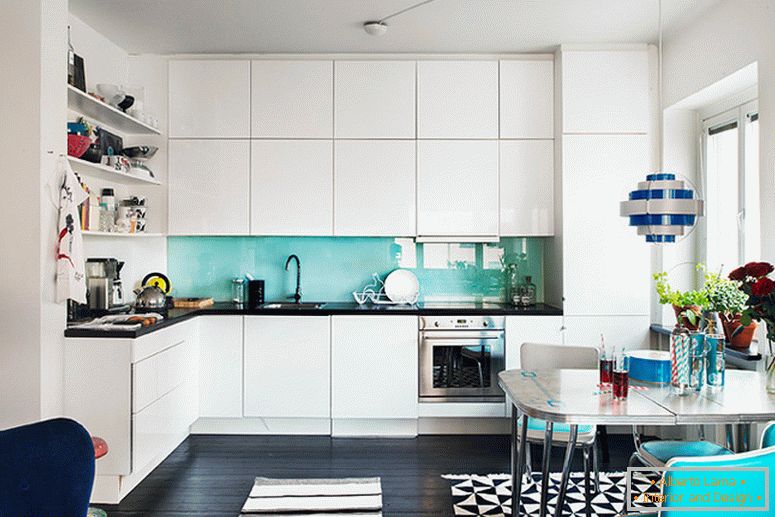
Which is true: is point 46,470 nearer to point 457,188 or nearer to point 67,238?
point 67,238

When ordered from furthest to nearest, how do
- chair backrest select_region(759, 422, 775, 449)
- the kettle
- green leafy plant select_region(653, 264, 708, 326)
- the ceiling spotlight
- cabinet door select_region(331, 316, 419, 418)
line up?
cabinet door select_region(331, 316, 419, 418), the kettle, the ceiling spotlight, green leafy plant select_region(653, 264, 708, 326), chair backrest select_region(759, 422, 775, 449)

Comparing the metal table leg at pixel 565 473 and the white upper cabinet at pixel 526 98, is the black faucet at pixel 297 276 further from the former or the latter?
the metal table leg at pixel 565 473

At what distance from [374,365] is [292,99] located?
1.95 meters

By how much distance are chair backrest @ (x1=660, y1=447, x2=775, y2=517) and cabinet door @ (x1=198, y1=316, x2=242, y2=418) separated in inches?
129

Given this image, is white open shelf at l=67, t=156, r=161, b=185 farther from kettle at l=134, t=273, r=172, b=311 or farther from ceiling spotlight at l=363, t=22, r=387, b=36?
ceiling spotlight at l=363, t=22, r=387, b=36

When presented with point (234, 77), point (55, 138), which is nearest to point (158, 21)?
point (234, 77)

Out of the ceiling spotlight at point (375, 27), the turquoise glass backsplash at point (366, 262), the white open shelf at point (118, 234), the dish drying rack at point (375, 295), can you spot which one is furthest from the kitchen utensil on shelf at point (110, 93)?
the dish drying rack at point (375, 295)

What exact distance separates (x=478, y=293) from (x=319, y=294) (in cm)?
121

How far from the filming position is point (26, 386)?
10.2 feet

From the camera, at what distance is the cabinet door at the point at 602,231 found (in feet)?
14.6

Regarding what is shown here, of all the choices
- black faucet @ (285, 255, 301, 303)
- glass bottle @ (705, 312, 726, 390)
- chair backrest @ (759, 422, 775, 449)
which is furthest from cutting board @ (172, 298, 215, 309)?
chair backrest @ (759, 422, 775, 449)

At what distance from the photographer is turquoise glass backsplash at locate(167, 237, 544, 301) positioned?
16.4ft

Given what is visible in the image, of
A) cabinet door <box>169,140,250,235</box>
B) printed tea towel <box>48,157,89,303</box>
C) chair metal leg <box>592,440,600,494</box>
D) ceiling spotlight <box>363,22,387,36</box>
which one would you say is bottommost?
chair metal leg <box>592,440,600,494</box>

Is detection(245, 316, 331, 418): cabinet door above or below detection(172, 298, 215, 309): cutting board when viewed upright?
below
